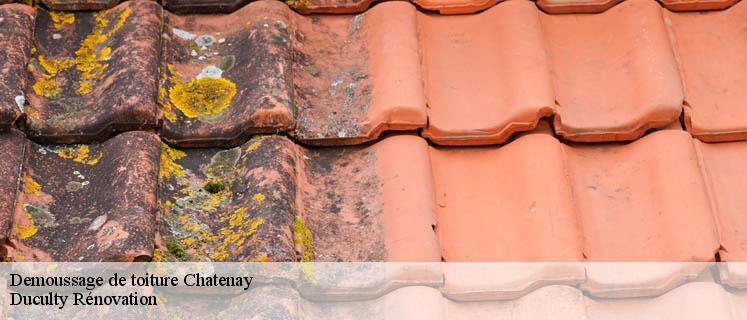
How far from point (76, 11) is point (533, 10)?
101 cm

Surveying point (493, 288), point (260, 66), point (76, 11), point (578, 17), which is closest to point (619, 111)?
point (578, 17)

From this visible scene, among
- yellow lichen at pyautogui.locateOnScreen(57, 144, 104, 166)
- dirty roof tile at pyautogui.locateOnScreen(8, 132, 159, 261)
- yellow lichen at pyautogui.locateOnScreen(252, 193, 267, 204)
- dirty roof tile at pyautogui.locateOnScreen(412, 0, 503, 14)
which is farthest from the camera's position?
dirty roof tile at pyautogui.locateOnScreen(412, 0, 503, 14)

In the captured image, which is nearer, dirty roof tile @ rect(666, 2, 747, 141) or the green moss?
the green moss

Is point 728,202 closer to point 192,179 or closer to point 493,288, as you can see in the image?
point 493,288

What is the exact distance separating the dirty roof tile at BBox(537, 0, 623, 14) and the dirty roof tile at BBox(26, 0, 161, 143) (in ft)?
2.86

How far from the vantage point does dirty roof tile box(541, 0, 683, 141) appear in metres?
2.14

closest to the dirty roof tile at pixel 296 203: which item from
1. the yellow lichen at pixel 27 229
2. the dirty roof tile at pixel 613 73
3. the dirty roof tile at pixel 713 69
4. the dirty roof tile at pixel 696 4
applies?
the yellow lichen at pixel 27 229

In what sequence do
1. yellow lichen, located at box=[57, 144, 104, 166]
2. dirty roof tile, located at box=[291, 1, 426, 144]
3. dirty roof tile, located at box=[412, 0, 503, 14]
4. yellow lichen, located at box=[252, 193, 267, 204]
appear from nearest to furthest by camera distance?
yellow lichen, located at box=[252, 193, 267, 204], yellow lichen, located at box=[57, 144, 104, 166], dirty roof tile, located at box=[291, 1, 426, 144], dirty roof tile, located at box=[412, 0, 503, 14]

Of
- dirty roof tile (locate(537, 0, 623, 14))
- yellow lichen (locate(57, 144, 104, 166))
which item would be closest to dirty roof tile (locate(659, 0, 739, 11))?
dirty roof tile (locate(537, 0, 623, 14))

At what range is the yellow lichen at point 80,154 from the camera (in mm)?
2006

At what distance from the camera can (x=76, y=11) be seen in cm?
235

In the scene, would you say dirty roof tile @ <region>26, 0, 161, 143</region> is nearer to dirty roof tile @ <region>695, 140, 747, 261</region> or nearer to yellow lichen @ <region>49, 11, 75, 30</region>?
yellow lichen @ <region>49, 11, 75, 30</region>

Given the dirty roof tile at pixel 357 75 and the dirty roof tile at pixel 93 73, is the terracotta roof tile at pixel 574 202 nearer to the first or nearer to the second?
→ the dirty roof tile at pixel 357 75

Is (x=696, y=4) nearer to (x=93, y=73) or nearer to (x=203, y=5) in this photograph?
(x=203, y=5)
